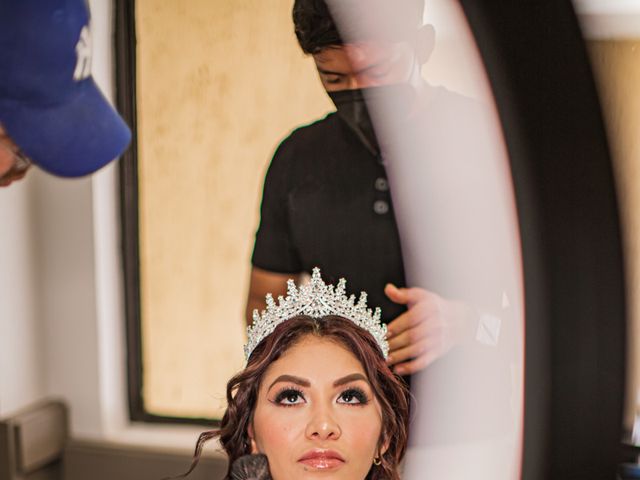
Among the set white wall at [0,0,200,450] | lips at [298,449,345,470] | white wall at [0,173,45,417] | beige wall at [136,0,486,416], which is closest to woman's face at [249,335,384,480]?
lips at [298,449,345,470]

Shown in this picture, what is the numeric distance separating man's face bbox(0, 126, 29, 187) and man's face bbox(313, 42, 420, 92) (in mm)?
494

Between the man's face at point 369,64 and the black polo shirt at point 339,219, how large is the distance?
0.32ft

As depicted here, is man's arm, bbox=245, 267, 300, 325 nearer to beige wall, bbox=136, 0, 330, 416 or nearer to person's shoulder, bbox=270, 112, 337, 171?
person's shoulder, bbox=270, 112, 337, 171

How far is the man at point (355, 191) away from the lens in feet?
4.10

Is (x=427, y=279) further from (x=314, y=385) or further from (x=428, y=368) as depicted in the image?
(x=314, y=385)

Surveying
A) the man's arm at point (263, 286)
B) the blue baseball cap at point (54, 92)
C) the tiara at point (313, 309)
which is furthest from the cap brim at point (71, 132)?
the man's arm at point (263, 286)

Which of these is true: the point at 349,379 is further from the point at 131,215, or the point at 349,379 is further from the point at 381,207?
the point at 131,215

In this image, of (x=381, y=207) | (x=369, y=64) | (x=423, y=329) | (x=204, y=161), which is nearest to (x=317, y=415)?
(x=423, y=329)

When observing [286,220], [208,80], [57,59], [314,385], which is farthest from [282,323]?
[208,80]

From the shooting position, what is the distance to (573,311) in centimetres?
88

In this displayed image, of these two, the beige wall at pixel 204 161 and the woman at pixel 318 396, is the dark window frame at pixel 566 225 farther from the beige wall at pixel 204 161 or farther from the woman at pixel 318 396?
the beige wall at pixel 204 161

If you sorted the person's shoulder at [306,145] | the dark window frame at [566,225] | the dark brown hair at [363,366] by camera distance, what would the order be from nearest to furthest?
1. the dark window frame at [566,225]
2. the dark brown hair at [363,366]
3. the person's shoulder at [306,145]

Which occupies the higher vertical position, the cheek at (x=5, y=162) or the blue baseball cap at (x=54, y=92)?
the blue baseball cap at (x=54, y=92)

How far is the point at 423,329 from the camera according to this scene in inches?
50.3
